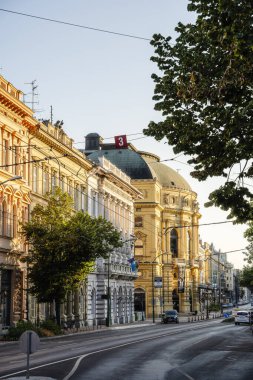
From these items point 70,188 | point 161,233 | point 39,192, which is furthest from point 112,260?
point 161,233

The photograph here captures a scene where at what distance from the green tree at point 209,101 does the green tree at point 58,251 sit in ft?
76.0

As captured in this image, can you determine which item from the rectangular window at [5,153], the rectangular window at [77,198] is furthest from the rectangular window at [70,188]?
the rectangular window at [5,153]

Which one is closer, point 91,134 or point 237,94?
point 237,94

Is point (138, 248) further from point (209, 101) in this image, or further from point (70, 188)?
point (209, 101)

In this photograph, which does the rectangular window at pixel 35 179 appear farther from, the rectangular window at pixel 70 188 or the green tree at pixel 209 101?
the green tree at pixel 209 101

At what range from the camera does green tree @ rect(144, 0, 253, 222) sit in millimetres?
16625

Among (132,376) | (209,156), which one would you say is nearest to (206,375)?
(132,376)

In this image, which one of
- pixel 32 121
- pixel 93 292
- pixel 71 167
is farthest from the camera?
pixel 93 292

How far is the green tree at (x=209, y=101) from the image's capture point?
54.5 ft

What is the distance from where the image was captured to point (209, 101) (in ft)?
60.0

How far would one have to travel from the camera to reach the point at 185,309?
355 ft

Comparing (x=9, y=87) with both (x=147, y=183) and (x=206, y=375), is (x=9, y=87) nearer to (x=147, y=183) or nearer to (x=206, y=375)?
(x=206, y=375)

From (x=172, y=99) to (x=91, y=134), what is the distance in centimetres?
6809

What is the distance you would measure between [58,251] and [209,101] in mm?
26012
